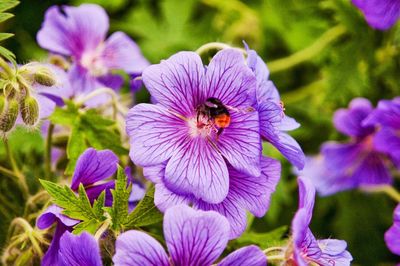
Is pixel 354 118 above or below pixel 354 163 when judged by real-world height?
above

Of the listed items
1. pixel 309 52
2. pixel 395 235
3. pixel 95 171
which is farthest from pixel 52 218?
pixel 309 52

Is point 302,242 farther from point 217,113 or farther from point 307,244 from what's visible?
point 217,113

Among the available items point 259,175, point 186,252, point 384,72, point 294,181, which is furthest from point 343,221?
point 186,252

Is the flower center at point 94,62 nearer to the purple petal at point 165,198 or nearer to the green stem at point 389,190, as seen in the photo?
the purple petal at point 165,198

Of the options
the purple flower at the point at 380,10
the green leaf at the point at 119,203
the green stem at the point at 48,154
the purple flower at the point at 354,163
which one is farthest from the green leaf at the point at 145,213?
the purple flower at the point at 354,163

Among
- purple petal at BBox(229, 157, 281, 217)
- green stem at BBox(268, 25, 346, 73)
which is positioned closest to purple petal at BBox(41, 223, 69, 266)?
purple petal at BBox(229, 157, 281, 217)

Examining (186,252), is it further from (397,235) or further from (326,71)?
(326,71)

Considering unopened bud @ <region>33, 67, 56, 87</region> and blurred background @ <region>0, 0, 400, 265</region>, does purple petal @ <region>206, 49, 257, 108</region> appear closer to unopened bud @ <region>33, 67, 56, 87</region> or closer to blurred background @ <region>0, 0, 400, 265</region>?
unopened bud @ <region>33, 67, 56, 87</region>
